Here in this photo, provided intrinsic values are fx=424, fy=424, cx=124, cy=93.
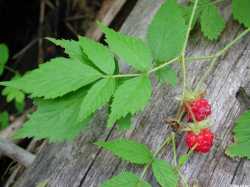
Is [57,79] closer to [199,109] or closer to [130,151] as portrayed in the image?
[130,151]

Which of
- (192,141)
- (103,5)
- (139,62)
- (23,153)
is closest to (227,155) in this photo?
(192,141)

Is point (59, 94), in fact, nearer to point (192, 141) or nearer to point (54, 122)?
point (54, 122)

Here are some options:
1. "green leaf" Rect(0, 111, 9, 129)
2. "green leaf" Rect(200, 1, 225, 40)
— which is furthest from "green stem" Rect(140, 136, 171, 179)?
"green leaf" Rect(0, 111, 9, 129)

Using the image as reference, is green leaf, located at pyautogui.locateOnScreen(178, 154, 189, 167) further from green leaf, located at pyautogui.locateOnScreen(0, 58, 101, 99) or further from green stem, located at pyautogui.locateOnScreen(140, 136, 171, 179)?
green leaf, located at pyautogui.locateOnScreen(0, 58, 101, 99)

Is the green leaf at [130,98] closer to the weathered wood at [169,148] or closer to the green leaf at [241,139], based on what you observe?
the weathered wood at [169,148]

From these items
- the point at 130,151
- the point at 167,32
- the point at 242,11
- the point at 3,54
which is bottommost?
the point at 130,151

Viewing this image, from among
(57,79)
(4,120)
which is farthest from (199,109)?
(4,120)

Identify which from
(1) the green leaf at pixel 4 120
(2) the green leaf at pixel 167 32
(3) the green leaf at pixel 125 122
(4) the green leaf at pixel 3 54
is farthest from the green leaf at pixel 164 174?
(4) the green leaf at pixel 3 54
